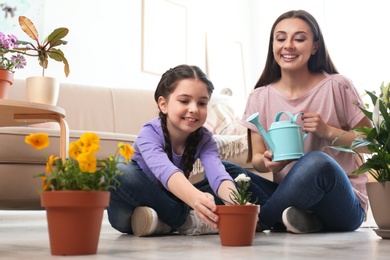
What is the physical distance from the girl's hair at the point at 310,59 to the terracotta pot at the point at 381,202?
0.52 meters

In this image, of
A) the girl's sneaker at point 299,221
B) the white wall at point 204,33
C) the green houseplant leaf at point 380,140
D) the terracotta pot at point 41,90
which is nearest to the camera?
the green houseplant leaf at point 380,140

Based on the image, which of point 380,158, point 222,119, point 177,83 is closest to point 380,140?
point 380,158

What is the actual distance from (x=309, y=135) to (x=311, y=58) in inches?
11.1

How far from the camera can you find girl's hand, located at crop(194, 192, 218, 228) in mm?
1231

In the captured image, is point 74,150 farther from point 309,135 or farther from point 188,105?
point 309,135

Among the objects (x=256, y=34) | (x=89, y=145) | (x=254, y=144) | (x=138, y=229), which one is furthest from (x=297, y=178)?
(x=256, y=34)

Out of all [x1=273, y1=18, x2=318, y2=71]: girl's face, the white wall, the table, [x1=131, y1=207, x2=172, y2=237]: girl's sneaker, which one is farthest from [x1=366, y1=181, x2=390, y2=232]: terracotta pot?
the white wall

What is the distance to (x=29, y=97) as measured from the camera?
2.13 metres

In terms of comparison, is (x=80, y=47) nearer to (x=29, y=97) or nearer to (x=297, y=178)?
(x=29, y=97)

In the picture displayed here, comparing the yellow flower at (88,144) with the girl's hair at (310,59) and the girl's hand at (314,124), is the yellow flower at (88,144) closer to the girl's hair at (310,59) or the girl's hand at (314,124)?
the girl's hand at (314,124)

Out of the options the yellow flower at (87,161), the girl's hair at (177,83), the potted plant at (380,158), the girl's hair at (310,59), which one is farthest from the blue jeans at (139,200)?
the yellow flower at (87,161)

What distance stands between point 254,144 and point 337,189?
0.35 metres

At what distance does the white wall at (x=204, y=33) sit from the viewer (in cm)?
379

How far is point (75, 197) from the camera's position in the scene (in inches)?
39.3
